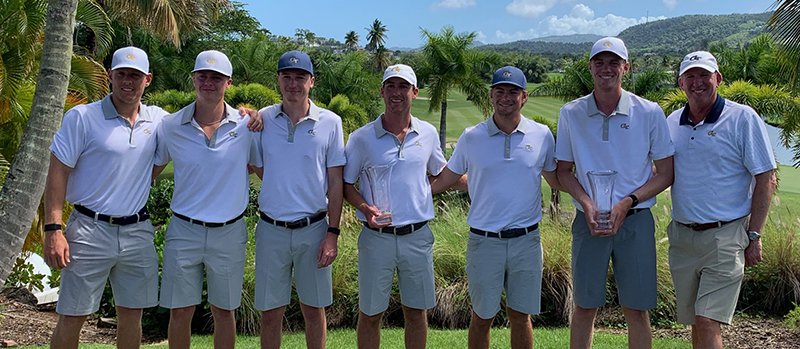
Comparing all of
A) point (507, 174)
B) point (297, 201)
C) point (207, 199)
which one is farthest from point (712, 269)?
point (207, 199)

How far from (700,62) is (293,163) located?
3.22m

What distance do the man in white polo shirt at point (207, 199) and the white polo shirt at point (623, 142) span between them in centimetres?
255

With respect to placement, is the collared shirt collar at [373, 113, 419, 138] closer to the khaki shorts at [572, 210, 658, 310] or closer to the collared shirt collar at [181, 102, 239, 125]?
the collared shirt collar at [181, 102, 239, 125]

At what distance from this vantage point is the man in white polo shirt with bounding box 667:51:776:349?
4.72m

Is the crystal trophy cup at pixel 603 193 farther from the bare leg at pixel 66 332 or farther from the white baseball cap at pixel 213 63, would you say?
the bare leg at pixel 66 332

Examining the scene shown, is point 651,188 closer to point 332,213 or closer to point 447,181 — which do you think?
point 447,181

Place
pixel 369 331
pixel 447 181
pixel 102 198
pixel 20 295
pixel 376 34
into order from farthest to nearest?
pixel 376 34 < pixel 20 295 < pixel 447 181 < pixel 369 331 < pixel 102 198

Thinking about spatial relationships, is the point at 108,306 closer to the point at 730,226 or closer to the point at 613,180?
the point at 613,180

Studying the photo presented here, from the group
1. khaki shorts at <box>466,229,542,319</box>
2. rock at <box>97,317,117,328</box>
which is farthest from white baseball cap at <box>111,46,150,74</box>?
rock at <box>97,317,117,328</box>

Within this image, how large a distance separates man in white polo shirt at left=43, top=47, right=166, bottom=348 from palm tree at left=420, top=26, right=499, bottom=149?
96.2ft

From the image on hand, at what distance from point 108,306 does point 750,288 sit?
31.3 ft

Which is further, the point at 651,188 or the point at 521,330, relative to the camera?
the point at 521,330

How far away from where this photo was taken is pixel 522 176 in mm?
4801

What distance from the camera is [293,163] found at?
4.82 metres
